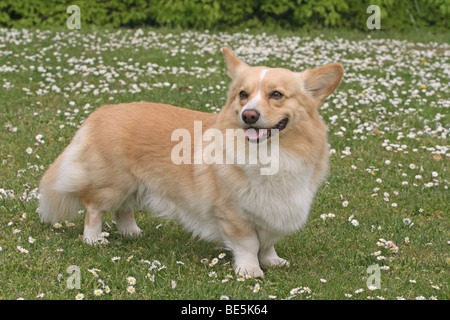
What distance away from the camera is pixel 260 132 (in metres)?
3.42

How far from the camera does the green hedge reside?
456 inches

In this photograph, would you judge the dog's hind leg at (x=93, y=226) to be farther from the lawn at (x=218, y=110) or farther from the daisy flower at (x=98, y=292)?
the daisy flower at (x=98, y=292)

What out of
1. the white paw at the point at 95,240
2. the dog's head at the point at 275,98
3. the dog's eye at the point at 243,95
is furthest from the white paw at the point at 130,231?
the dog's eye at the point at 243,95

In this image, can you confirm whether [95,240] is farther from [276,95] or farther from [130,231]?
[276,95]

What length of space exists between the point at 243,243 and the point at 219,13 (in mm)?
8515

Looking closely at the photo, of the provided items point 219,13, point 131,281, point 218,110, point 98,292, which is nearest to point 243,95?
point 131,281

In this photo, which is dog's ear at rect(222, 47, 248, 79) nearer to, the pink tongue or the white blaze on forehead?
the white blaze on forehead

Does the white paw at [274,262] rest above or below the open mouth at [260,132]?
below

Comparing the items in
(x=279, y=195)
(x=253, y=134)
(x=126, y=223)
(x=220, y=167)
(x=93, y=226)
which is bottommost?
(x=126, y=223)

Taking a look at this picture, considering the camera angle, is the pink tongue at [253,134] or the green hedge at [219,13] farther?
the green hedge at [219,13]

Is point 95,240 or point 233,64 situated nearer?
point 233,64

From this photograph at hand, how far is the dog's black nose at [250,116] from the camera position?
11.0ft

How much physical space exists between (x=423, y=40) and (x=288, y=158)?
8.58 metres

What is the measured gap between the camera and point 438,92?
7.91m
